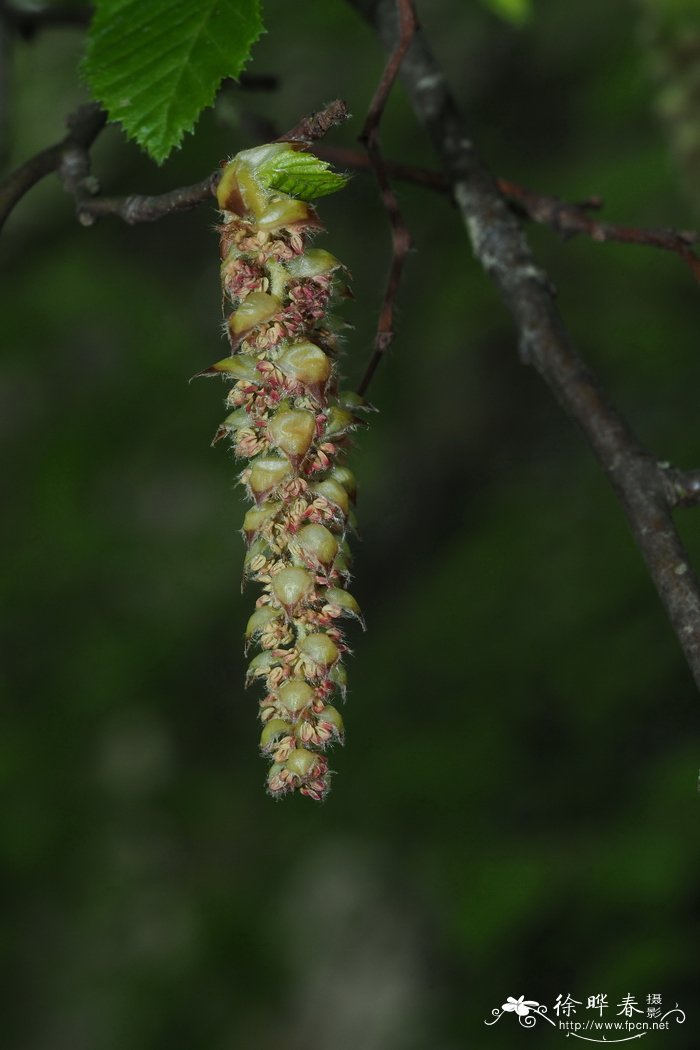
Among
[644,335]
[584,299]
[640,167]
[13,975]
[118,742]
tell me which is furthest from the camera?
[13,975]

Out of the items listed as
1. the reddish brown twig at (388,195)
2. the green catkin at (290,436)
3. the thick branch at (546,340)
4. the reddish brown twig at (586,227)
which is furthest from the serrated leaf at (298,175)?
the reddish brown twig at (586,227)

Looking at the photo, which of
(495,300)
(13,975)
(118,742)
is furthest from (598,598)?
(13,975)

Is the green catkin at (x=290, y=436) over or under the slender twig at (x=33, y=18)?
under

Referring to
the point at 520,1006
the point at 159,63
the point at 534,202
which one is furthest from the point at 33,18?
the point at 520,1006

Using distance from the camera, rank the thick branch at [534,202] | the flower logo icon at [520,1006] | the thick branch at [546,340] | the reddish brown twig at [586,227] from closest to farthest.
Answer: the thick branch at [546,340] < the reddish brown twig at [586,227] < the thick branch at [534,202] < the flower logo icon at [520,1006]

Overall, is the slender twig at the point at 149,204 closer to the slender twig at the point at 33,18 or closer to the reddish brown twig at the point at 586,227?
the reddish brown twig at the point at 586,227

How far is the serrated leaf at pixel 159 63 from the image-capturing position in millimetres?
1306

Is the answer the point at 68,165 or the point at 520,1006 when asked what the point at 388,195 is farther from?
the point at 520,1006

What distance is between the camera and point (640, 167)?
147 inches

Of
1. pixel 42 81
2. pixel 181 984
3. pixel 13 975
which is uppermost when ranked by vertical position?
pixel 42 81

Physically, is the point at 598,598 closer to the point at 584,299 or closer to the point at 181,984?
the point at 584,299

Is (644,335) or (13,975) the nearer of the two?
(644,335)

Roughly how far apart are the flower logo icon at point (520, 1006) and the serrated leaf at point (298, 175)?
217 cm

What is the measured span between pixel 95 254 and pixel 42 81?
75 cm
